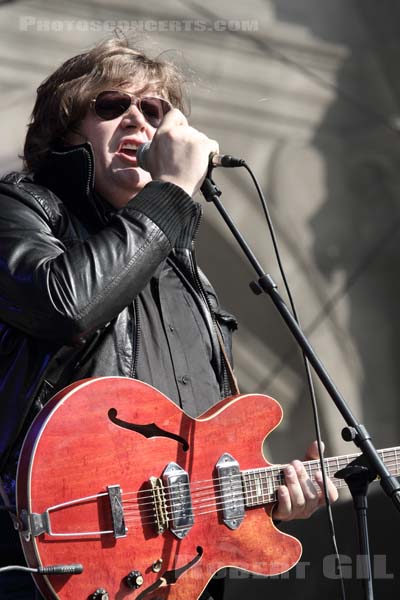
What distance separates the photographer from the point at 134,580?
5.84 ft

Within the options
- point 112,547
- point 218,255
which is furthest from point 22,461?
→ point 218,255

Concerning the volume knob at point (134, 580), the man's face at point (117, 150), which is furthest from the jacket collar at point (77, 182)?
the volume knob at point (134, 580)

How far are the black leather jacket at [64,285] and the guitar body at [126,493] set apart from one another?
0.40 ft

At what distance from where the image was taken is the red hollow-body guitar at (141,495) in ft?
5.59

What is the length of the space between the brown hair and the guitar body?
84 cm

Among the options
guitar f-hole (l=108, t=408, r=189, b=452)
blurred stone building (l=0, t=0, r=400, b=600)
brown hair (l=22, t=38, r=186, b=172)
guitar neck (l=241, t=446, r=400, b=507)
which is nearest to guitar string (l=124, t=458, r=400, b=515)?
guitar neck (l=241, t=446, r=400, b=507)

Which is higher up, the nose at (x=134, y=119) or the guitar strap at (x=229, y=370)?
the nose at (x=134, y=119)

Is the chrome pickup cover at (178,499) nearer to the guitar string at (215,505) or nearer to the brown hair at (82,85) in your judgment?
the guitar string at (215,505)

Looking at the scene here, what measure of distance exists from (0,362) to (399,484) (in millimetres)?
924

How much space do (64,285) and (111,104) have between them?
2.68 feet

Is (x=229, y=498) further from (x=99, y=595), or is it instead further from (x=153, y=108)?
(x=153, y=108)

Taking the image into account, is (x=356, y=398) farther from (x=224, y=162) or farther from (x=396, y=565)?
(x=224, y=162)

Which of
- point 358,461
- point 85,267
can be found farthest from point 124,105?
point 358,461

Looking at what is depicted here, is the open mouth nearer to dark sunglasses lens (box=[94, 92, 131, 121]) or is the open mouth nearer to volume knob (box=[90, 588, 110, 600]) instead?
dark sunglasses lens (box=[94, 92, 131, 121])
